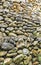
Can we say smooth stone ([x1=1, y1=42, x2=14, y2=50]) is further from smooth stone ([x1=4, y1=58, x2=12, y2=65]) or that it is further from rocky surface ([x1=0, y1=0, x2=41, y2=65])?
smooth stone ([x1=4, y1=58, x2=12, y2=65])

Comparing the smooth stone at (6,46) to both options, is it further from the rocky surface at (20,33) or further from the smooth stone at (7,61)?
the smooth stone at (7,61)

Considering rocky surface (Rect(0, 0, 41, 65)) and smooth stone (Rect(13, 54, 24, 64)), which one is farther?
rocky surface (Rect(0, 0, 41, 65))

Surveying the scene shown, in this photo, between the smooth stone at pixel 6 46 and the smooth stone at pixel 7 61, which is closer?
the smooth stone at pixel 7 61

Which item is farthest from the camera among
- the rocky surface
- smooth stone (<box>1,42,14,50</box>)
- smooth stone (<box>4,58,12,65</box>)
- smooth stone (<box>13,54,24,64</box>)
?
smooth stone (<box>1,42,14,50</box>)

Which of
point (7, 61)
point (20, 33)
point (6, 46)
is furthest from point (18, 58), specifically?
point (20, 33)

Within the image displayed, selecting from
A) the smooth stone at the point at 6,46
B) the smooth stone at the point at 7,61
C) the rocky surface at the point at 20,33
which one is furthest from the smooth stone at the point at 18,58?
the smooth stone at the point at 6,46

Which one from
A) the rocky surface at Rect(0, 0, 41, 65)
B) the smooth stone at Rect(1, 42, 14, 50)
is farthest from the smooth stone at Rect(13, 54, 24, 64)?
the smooth stone at Rect(1, 42, 14, 50)

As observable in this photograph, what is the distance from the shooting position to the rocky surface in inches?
191

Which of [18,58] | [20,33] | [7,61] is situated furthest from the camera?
[20,33]

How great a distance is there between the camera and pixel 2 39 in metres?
5.24

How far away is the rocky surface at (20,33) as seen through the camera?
4855 millimetres

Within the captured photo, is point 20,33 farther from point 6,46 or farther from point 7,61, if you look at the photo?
point 7,61

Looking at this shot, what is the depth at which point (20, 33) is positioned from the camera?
5.72m

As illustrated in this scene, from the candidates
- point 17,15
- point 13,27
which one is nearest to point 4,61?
point 13,27
